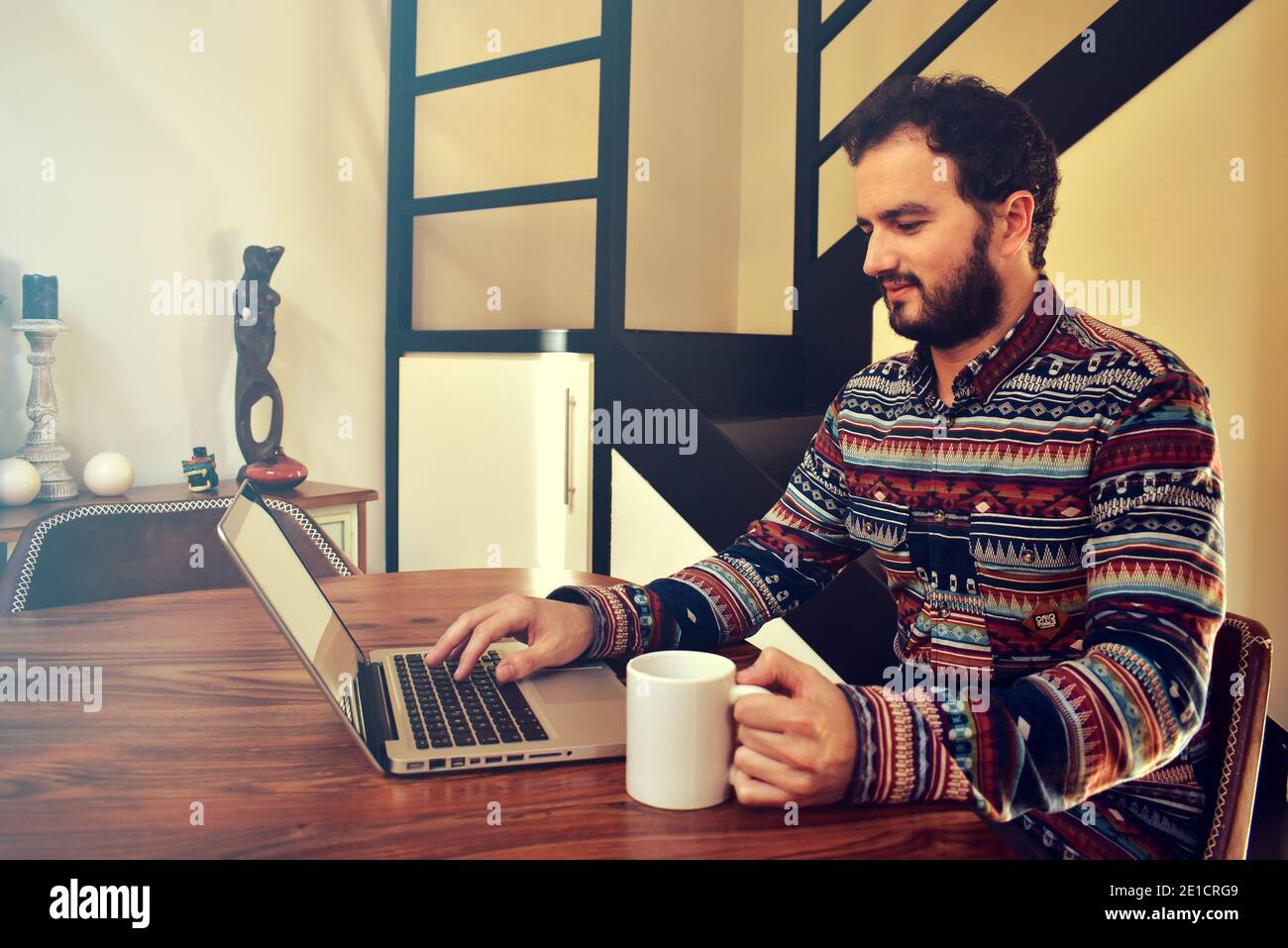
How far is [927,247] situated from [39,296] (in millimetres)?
2053

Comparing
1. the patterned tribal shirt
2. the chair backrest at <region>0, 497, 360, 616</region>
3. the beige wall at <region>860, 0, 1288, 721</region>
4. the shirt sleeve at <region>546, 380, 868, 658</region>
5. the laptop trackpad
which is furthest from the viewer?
the beige wall at <region>860, 0, 1288, 721</region>

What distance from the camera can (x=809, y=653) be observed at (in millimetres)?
2113

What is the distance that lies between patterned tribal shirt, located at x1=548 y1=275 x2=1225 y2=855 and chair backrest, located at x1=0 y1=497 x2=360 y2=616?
2.26ft

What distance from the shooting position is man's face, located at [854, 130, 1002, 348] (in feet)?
3.95

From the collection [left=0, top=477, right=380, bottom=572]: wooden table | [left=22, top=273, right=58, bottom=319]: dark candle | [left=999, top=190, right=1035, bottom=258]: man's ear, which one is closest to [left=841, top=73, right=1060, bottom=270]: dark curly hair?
[left=999, top=190, right=1035, bottom=258]: man's ear

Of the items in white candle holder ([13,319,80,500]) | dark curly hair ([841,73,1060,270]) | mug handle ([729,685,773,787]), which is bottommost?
mug handle ([729,685,773,787])

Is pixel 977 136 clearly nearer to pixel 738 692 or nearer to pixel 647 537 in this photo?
pixel 738 692

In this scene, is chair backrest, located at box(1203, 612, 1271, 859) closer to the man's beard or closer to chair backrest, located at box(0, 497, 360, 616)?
the man's beard

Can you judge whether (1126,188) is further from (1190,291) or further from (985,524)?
(985,524)

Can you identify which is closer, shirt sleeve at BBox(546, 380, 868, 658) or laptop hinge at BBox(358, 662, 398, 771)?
laptop hinge at BBox(358, 662, 398, 771)

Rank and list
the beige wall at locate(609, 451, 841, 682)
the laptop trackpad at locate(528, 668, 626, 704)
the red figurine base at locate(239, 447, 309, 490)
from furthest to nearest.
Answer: the red figurine base at locate(239, 447, 309, 490)
the beige wall at locate(609, 451, 841, 682)
the laptop trackpad at locate(528, 668, 626, 704)

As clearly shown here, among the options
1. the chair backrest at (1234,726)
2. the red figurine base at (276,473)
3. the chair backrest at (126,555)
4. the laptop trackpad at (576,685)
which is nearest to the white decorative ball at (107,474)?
the red figurine base at (276,473)
